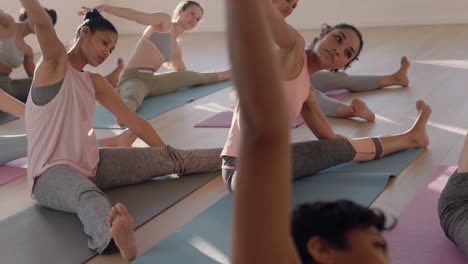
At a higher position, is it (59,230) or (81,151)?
(81,151)

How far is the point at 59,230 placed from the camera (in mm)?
2314

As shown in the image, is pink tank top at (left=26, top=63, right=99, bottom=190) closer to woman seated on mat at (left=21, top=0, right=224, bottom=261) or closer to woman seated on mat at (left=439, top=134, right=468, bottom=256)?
woman seated on mat at (left=21, top=0, right=224, bottom=261)

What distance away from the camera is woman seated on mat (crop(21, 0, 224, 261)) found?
2.26 m

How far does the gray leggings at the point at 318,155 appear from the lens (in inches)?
103

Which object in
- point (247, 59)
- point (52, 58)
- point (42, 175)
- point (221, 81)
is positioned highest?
point (247, 59)

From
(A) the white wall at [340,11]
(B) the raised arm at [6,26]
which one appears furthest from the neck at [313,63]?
(A) the white wall at [340,11]

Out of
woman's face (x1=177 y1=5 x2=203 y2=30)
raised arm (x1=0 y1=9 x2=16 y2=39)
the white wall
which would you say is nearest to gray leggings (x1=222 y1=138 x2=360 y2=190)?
woman's face (x1=177 y1=5 x2=203 y2=30)

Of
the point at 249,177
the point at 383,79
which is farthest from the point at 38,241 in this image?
the point at 383,79

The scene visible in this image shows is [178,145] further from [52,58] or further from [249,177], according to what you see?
[249,177]

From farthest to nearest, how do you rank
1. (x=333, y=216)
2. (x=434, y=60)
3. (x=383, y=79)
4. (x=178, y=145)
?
(x=434, y=60) < (x=383, y=79) < (x=178, y=145) < (x=333, y=216)

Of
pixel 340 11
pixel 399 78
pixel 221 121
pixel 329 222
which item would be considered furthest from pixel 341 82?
pixel 329 222

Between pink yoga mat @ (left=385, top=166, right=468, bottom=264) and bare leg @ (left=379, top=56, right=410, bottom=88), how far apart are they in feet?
6.57

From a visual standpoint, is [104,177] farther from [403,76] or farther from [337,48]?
[403,76]

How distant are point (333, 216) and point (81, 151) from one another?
5.93 feet
